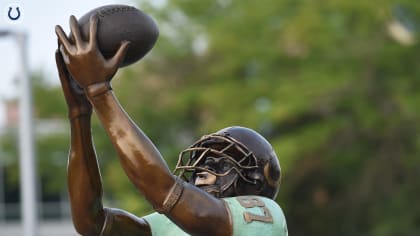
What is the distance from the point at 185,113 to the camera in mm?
26516

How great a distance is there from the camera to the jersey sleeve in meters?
4.35

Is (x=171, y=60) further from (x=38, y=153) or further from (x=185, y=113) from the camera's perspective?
(x=38, y=153)

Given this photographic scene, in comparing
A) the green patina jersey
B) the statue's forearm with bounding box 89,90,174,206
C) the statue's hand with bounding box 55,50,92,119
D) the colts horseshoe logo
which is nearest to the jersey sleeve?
the green patina jersey

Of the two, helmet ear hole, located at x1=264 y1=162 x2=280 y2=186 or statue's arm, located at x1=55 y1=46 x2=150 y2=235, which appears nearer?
statue's arm, located at x1=55 y1=46 x2=150 y2=235

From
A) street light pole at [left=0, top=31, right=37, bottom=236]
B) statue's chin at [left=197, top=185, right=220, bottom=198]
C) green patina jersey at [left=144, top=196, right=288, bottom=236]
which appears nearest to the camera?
green patina jersey at [left=144, top=196, right=288, bottom=236]

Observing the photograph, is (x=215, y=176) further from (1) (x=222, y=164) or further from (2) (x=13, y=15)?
(2) (x=13, y=15)

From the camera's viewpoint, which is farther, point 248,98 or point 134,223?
point 248,98

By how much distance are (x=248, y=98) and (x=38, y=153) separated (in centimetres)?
1073

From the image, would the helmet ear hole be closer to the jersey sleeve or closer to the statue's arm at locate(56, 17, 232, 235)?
the jersey sleeve

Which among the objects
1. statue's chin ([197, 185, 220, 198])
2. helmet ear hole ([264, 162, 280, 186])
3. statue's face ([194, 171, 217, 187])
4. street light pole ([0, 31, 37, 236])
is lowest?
street light pole ([0, 31, 37, 236])

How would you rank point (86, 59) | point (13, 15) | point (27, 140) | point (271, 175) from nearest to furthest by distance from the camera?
point (86, 59), point (271, 175), point (13, 15), point (27, 140)

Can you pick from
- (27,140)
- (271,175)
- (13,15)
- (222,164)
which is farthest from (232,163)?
(27,140)

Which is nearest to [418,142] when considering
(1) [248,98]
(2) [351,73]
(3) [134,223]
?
(2) [351,73]

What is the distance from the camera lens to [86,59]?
4125mm
